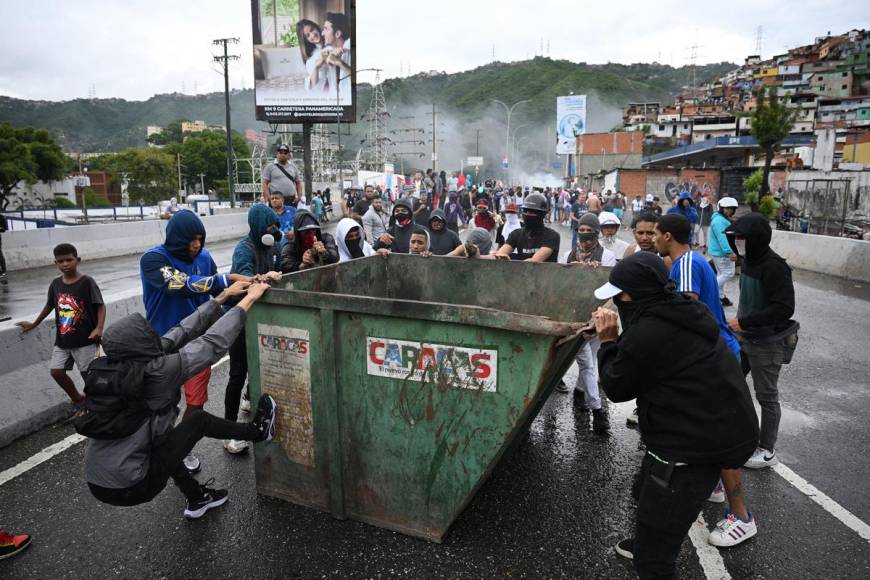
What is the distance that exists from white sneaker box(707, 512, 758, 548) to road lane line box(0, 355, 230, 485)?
13.9ft

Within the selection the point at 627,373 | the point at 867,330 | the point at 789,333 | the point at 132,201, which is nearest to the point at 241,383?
the point at 627,373

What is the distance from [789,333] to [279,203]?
5578mm

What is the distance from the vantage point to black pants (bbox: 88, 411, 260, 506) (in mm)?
2770

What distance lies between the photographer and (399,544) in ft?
10.4

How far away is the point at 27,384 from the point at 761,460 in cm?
589

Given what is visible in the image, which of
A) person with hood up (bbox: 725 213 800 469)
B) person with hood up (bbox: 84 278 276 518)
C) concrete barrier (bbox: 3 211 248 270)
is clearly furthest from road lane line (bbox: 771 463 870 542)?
concrete barrier (bbox: 3 211 248 270)

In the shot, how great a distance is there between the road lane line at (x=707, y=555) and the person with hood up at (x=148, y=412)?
113 inches

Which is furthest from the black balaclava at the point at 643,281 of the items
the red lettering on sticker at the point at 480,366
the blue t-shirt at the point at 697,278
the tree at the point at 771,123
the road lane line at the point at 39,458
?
the tree at the point at 771,123

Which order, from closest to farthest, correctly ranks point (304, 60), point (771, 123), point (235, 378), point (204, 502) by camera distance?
point (204, 502) < point (235, 378) < point (304, 60) < point (771, 123)

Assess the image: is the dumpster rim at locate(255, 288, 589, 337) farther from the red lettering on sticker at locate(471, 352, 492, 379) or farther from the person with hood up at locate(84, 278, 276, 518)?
the person with hood up at locate(84, 278, 276, 518)

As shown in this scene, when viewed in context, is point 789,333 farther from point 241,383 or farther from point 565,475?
point 241,383

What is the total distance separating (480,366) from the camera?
9.47ft

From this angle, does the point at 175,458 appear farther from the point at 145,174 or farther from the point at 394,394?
the point at 145,174

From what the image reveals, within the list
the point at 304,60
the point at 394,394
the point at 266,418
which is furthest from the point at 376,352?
the point at 304,60
